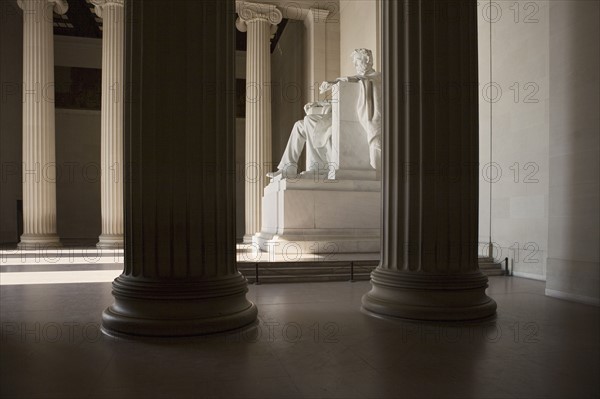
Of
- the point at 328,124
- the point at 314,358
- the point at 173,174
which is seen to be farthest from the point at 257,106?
the point at 314,358

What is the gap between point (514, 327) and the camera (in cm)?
594

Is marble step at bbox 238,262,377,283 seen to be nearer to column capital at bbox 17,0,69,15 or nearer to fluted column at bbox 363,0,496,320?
fluted column at bbox 363,0,496,320

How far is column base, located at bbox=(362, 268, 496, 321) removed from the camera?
618 centimetres

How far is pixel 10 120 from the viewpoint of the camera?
86.9 feet

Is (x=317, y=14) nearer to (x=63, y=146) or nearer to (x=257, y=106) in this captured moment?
(x=257, y=106)

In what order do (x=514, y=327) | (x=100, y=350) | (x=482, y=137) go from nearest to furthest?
(x=100, y=350) < (x=514, y=327) < (x=482, y=137)

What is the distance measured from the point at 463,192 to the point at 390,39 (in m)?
2.31

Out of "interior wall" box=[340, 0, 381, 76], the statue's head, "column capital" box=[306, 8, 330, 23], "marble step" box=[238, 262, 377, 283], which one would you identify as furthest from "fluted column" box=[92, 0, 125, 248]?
"marble step" box=[238, 262, 377, 283]

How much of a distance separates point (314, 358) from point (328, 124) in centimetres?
1119

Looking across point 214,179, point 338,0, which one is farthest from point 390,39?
point 338,0

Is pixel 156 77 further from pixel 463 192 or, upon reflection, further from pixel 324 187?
pixel 324 187

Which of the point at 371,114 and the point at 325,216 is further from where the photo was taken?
the point at 371,114

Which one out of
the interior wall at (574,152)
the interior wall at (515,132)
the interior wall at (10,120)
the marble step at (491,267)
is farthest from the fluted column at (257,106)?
the interior wall at (574,152)

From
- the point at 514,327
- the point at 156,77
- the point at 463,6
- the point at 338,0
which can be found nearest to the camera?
the point at 156,77
